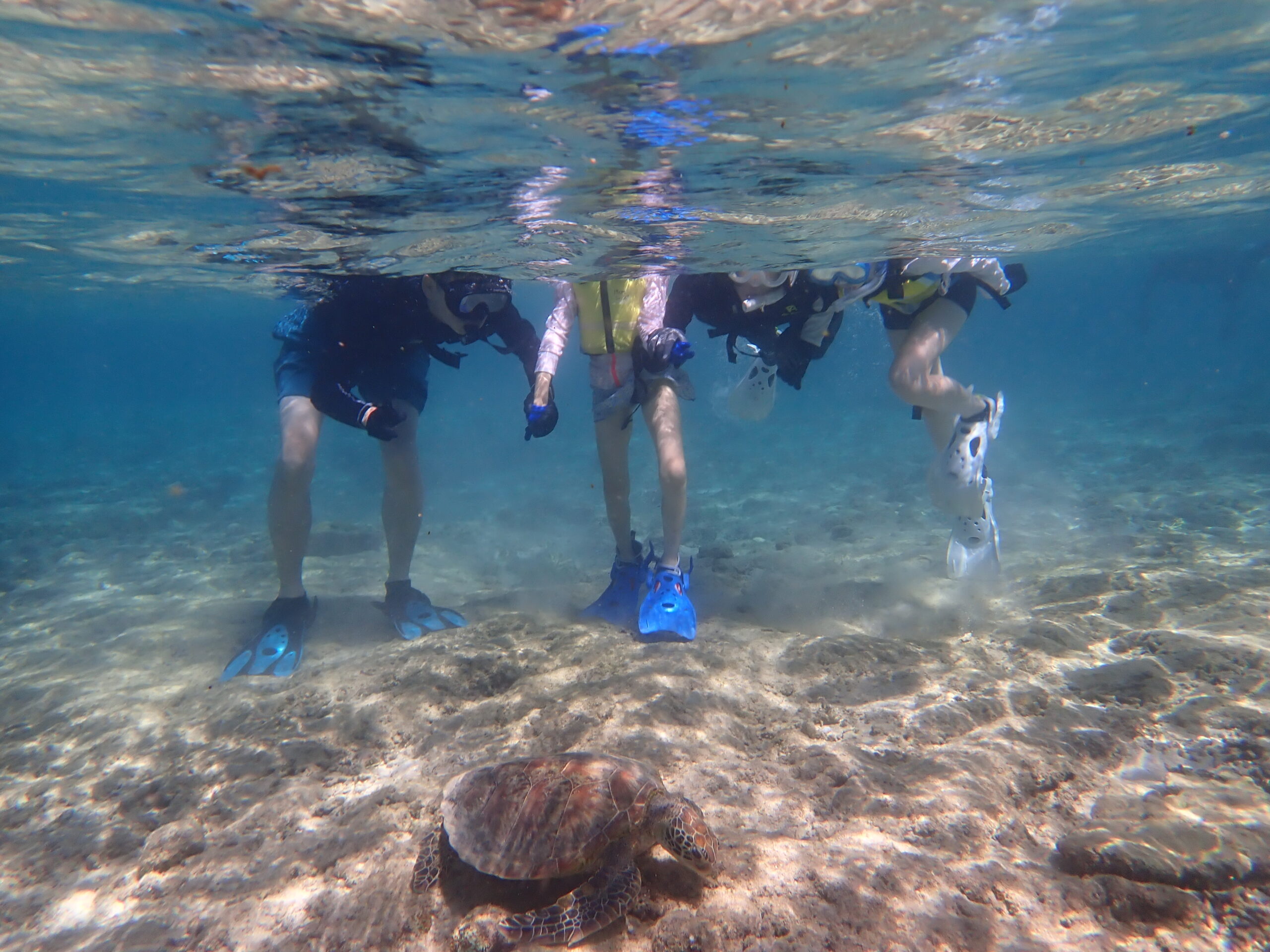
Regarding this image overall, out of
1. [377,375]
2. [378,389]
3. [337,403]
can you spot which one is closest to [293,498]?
[337,403]

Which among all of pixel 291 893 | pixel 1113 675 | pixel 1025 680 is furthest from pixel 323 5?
pixel 1113 675

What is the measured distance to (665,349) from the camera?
570cm

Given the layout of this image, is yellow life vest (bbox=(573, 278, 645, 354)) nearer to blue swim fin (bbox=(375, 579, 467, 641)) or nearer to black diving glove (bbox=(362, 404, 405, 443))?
black diving glove (bbox=(362, 404, 405, 443))

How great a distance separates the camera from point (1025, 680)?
14.0ft

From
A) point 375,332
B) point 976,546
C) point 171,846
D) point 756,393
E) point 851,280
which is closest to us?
point 171,846

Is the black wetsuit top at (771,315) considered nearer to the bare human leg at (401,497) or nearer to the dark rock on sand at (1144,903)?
the bare human leg at (401,497)

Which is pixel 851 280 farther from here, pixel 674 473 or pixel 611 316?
pixel 674 473

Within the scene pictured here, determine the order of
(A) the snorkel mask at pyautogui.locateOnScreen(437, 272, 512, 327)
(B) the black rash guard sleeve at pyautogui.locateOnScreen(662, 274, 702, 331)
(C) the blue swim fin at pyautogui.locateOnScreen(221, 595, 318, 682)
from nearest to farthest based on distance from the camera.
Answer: (C) the blue swim fin at pyautogui.locateOnScreen(221, 595, 318, 682) → (A) the snorkel mask at pyautogui.locateOnScreen(437, 272, 512, 327) → (B) the black rash guard sleeve at pyautogui.locateOnScreen(662, 274, 702, 331)

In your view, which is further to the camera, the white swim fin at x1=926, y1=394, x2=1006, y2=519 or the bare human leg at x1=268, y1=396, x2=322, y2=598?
the white swim fin at x1=926, y1=394, x2=1006, y2=519

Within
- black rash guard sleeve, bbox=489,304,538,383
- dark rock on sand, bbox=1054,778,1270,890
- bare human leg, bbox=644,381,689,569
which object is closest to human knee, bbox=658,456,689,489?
bare human leg, bbox=644,381,689,569

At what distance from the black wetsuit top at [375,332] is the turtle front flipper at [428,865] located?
412cm

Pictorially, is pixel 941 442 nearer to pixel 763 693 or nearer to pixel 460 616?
pixel 763 693

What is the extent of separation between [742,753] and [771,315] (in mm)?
4709

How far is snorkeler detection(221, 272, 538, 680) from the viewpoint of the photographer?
5570mm
